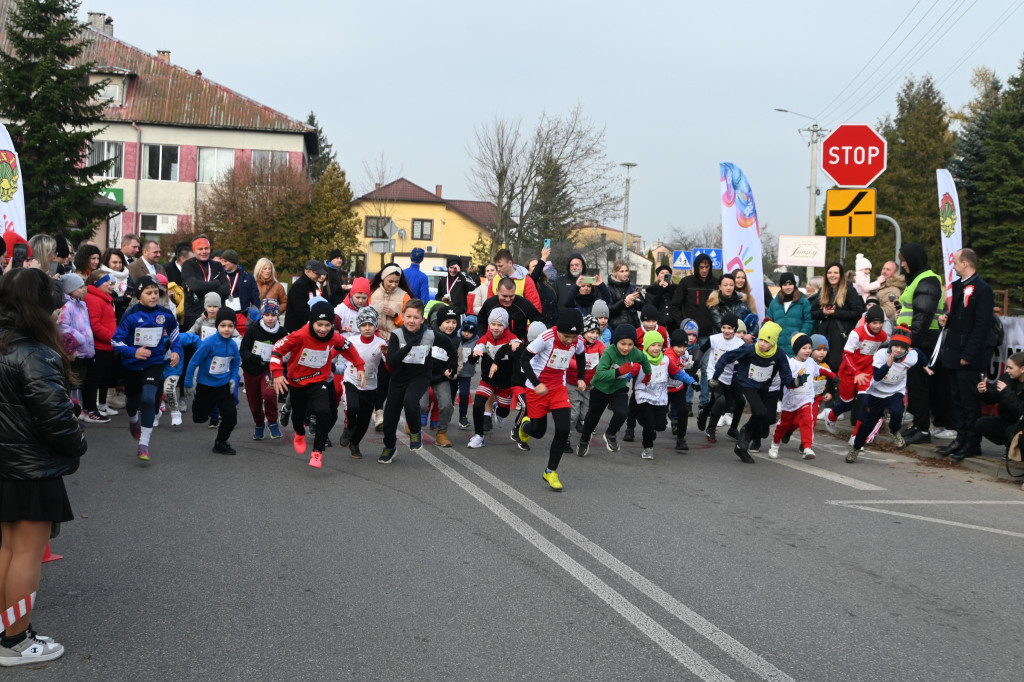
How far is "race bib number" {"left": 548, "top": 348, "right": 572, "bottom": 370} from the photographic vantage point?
10008 mm

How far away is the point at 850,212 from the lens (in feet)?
54.3

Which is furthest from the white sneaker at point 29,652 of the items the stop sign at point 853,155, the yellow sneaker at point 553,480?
the stop sign at point 853,155

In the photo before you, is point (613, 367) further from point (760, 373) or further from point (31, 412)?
point (31, 412)

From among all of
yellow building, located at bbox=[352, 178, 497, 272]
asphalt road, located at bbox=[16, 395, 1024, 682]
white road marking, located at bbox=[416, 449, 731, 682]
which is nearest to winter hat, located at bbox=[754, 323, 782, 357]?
asphalt road, located at bbox=[16, 395, 1024, 682]

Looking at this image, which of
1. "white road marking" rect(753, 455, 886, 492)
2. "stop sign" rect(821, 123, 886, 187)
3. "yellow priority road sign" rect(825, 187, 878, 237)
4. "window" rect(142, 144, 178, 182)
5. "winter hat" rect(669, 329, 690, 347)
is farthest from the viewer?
"window" rect(142, 144, 178, 182)

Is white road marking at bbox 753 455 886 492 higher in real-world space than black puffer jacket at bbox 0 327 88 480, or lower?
lower

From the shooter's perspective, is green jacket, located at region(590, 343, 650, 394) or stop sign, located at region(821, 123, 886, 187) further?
stop sign, located at region(821, 123, 886, 187)

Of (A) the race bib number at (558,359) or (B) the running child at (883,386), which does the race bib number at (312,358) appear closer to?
(A) the race bib number at (558,359)

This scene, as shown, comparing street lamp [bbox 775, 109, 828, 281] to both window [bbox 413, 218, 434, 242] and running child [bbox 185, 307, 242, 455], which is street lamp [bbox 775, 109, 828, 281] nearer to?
running child [bbox 185, 307, 242, 455]

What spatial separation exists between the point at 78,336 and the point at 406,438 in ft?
13.0

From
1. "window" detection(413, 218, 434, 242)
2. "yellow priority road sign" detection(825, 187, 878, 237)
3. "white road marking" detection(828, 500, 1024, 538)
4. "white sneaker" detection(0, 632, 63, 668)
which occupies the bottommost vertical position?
"white sneaker" detection(0, 632, 63, 668)

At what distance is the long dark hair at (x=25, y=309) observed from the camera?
4.65 m

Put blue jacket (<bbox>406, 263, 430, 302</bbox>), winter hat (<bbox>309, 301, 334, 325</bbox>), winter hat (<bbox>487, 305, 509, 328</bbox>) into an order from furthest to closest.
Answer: blue jacket (<bbox>406, 263, 430, 302</bbox>) → winter hat (<bbox>487, 305, 509, 328</bbox>) → winter hat (<bbox>309, 301, 334, 325</bbox>)

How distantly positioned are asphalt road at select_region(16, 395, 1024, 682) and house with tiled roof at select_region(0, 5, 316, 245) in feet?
150
